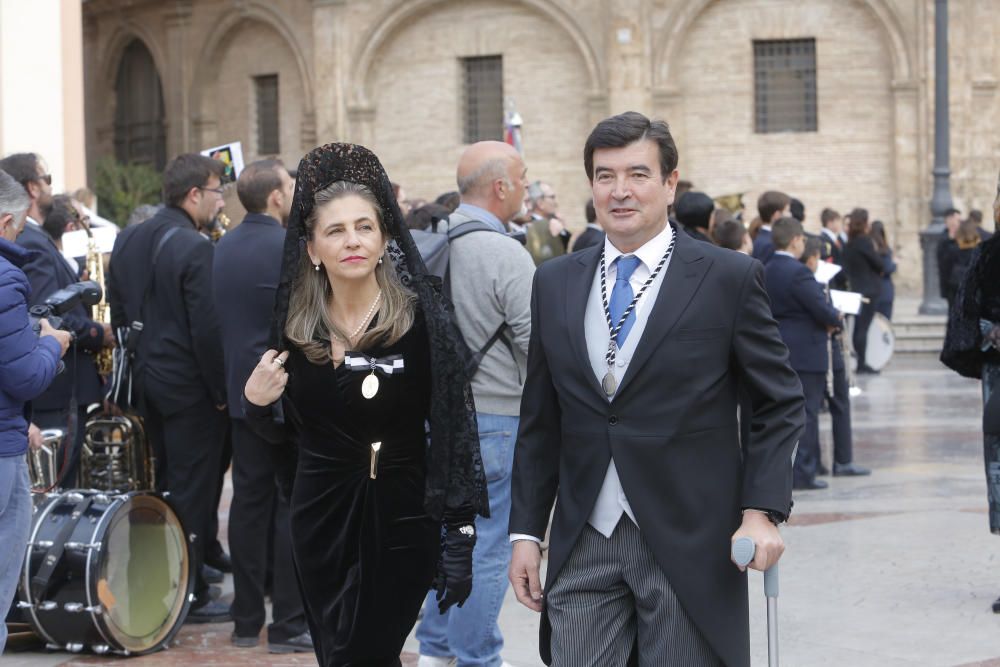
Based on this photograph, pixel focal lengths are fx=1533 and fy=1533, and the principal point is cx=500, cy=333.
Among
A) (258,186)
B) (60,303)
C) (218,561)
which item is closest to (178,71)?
(218,561)

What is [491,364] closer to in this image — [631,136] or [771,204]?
[631,136]

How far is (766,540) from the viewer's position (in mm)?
3793

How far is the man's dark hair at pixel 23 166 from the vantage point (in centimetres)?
738

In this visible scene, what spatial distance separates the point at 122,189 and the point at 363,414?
29119mm

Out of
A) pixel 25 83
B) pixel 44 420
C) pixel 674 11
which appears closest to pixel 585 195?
pixel 674 11

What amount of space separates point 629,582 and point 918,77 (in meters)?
26.1

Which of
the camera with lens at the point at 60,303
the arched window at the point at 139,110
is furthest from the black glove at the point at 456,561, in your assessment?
the arched window at the point at 139,110

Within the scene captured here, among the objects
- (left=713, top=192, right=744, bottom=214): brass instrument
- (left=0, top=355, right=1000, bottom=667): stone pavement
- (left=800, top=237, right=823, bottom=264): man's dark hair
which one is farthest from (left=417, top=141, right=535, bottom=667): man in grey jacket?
(left=713, top=192, right=744, bottom=214): brass instrument

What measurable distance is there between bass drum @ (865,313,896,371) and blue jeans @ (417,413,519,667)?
14242mm

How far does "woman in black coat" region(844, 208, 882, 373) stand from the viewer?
19.7 meters

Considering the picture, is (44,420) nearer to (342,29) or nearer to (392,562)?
(392,562)

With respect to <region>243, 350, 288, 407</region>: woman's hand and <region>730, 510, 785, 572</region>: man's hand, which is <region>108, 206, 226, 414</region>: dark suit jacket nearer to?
<region>243, 350, 288, 407</region>: woman's hand

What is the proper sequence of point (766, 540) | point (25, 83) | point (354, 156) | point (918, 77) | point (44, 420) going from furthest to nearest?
point (918, 77), point (25, 83), point (44, 420), point (354, 156), point (766, 540)

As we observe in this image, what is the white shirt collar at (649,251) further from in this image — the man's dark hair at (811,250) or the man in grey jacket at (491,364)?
the man's dark hair at (811,250)
